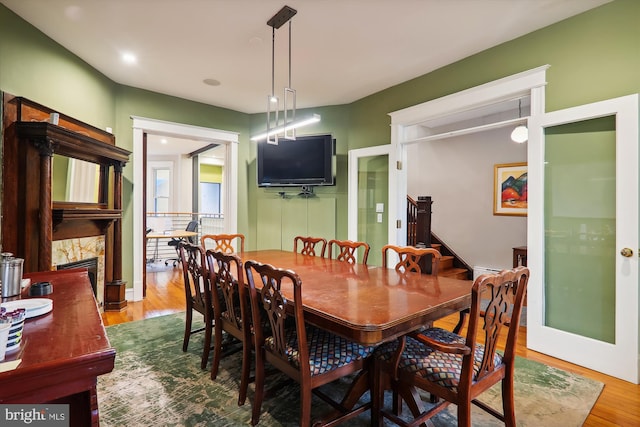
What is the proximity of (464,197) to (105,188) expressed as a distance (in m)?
5.40

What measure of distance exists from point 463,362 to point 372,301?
0.48m

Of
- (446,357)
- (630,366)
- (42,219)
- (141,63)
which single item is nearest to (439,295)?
(446,357)

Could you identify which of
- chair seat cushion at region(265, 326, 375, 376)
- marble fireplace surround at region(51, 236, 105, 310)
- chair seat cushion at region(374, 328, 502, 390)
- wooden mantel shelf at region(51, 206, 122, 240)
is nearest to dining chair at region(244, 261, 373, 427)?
chair seat cushion at region(265, 326, 375, 376)

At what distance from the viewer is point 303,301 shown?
5.49 feet

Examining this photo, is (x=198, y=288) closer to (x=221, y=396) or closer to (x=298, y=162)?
(x=221, y=396)

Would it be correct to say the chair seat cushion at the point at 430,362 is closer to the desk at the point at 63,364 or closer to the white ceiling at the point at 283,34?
the desk at the point at 63,364

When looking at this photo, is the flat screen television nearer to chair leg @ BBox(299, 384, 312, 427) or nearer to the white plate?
chair leg @ BBox(299, 384, 312, 427)

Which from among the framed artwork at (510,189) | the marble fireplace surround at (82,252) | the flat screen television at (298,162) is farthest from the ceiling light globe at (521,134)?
the marble fireplace surround at (82,252)

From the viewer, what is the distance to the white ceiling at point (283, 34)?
2488mm

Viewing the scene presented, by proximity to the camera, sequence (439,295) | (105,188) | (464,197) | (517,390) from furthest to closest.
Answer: (464,197) → (105,188) → (517,390) → (439,295)

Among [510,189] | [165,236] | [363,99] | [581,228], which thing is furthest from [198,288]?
[510,189]

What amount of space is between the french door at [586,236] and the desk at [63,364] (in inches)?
122

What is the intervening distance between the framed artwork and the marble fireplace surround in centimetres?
564

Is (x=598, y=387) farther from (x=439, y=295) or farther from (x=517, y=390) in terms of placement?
(x=439, y=295)
